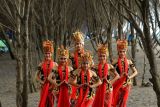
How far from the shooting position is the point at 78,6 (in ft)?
79.9

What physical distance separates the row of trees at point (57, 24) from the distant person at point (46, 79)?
0.39 metres

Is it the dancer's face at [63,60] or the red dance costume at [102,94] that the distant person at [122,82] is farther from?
the dancer's face at [63,60]

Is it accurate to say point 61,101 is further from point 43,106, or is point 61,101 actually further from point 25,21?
point 25,21

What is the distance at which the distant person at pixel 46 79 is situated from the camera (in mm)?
8719

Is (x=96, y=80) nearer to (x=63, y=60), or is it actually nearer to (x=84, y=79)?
(x=84, y=79)

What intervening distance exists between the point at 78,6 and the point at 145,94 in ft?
37.8

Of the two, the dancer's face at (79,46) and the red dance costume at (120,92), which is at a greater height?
the dancer's face at (79,46)

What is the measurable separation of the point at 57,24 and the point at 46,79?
7703 mm

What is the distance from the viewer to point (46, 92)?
28.7ft

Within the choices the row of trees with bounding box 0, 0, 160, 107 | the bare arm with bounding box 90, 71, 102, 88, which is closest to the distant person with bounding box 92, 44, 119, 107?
the bare arm with bounding box 90, 71, 102, 88

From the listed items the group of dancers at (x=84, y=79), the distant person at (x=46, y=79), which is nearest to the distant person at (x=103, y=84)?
the group of dancers at (x=84, y=79)

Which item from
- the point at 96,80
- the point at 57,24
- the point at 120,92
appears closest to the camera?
the point at 96,80

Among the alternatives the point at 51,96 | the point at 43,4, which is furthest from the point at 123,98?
the point at 43,4

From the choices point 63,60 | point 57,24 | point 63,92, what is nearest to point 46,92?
point 63,92
